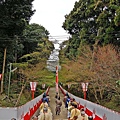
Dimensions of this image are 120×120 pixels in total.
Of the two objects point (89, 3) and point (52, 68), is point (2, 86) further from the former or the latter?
point (52, 68)

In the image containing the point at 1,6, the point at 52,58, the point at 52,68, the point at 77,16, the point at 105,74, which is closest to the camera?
the point at 105,74

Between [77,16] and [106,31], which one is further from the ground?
[77,16]

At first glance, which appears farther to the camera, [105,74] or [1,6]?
[1,6]

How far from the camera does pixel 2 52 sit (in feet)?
114

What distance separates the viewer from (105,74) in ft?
84.1

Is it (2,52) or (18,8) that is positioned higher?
(18,8)

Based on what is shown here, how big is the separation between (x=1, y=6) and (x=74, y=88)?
1603cm

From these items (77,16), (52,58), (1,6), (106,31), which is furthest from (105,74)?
(52,58)

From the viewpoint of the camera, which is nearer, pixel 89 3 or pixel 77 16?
pixel 89 3

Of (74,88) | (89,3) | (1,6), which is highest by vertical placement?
(89,3)

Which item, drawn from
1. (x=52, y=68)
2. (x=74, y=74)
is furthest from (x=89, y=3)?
(x=52, y=68)

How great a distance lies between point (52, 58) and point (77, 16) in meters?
20.7

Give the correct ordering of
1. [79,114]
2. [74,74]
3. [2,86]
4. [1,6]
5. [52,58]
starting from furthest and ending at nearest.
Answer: [52,58] < [74,74] < [2,86] < [1,6] < [79,114]

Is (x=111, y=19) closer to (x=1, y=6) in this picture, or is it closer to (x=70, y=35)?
(x=1, y=6)
